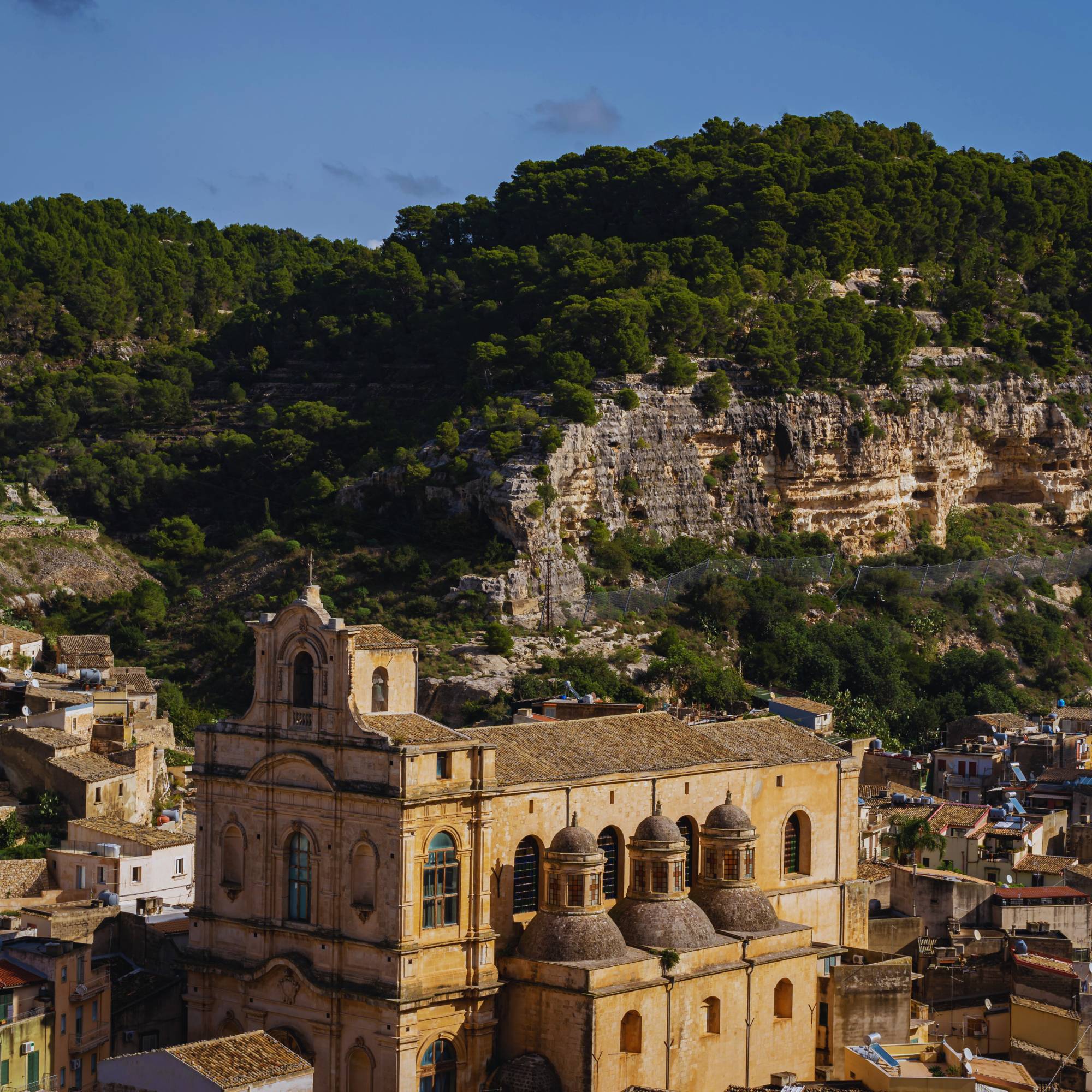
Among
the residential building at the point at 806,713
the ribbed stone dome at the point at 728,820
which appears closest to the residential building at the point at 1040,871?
the residential building at the point at 806,713

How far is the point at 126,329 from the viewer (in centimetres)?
10556

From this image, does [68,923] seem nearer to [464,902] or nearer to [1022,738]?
[464,902]

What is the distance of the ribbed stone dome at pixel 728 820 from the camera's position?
4159 cm

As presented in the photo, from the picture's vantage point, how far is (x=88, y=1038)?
39688 millimetres

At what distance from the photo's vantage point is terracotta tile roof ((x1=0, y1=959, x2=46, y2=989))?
38.3 meters

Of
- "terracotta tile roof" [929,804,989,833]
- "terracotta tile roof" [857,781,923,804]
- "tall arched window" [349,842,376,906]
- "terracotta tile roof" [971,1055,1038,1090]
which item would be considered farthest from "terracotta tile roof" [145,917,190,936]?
"terracotta tile roof" [857,781,923,804]

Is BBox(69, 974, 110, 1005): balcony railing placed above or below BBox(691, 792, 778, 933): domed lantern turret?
below

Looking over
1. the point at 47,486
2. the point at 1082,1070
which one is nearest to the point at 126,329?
the point at 47,486

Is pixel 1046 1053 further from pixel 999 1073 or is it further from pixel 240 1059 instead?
pixel 240 1059

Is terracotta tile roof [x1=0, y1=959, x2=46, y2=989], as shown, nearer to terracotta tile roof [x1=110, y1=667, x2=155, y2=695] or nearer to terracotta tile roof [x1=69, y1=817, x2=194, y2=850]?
terracotta tile roof [x1=69, y1=817, x2=194, y2=850]

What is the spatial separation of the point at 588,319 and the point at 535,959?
157 feet

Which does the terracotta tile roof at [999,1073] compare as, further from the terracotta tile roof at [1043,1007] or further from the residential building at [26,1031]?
the residential building at [26,1031]

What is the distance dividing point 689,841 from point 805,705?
2621cm

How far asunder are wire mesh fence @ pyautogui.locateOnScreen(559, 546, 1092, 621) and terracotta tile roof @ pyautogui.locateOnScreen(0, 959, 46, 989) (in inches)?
1479
